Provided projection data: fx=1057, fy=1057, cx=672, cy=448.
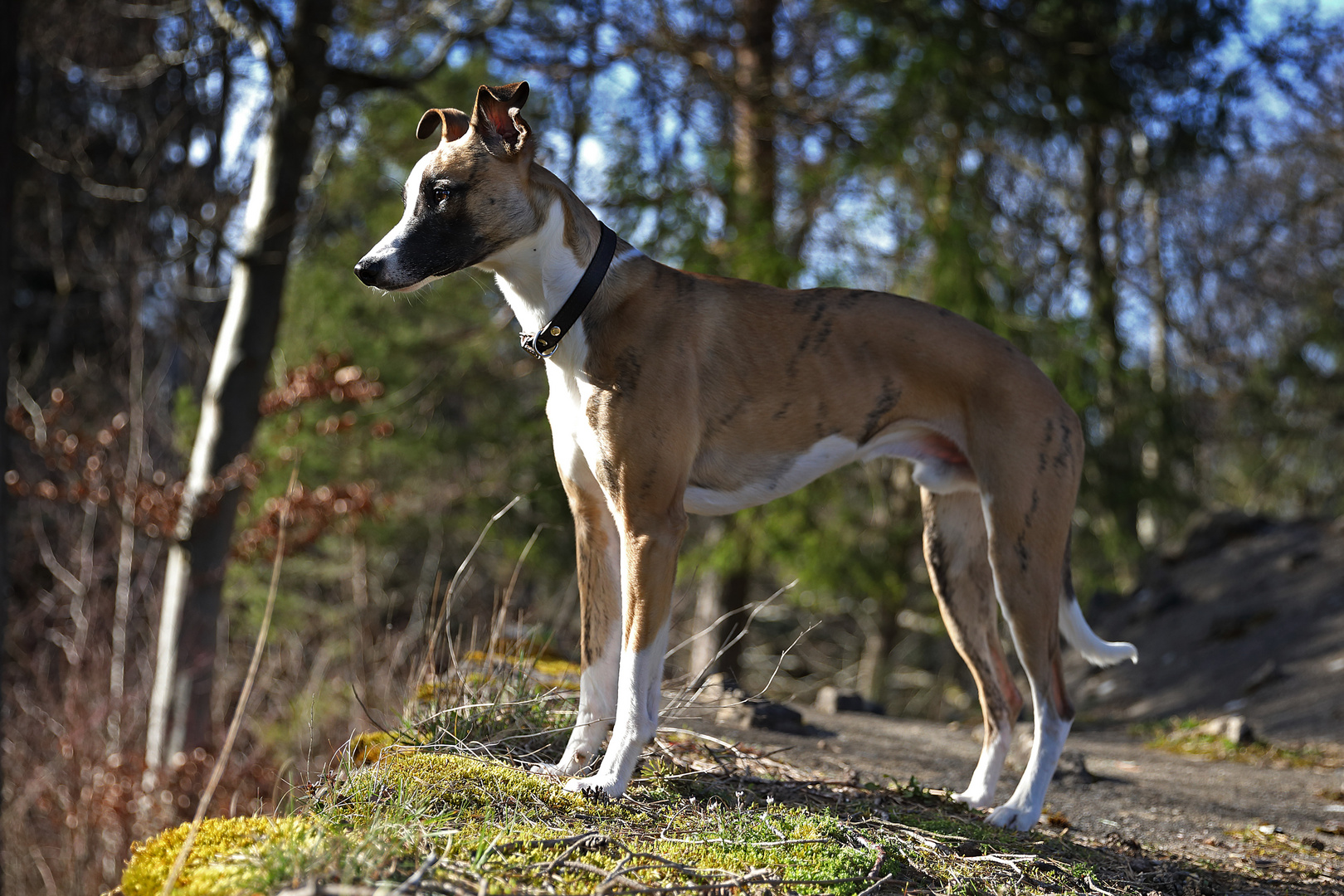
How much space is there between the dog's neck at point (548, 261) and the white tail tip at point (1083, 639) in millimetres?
2117

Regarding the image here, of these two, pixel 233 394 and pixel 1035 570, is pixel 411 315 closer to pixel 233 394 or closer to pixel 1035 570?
pixel 233 394

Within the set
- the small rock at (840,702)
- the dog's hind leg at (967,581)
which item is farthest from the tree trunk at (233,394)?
the dog's hind leg at (967,581)

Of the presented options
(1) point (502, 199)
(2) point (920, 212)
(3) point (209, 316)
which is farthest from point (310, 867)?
(3) point (209, 316)

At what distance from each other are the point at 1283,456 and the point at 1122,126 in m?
5.80

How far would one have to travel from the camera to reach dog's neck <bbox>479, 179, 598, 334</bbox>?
10.8 feet

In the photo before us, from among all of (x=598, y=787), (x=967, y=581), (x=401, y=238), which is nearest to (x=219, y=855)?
(x=598, y=787)

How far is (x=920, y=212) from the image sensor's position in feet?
36.6

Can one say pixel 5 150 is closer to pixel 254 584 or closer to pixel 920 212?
pixel 254 584

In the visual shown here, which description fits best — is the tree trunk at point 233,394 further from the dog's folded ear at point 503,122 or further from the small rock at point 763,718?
the dog's folded ear at point 503,122

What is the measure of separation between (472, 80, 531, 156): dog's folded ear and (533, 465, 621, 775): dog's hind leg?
102 centimetres

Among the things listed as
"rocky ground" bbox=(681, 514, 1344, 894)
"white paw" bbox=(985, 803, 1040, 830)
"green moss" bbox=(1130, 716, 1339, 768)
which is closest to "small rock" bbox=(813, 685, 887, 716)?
"rocky ground" bbox=(681, 514, 1344, 894)

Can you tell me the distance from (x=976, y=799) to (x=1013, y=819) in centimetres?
31

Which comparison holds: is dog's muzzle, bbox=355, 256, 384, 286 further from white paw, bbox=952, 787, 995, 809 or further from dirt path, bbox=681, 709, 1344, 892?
white paw, bbox=952, 787, 995, 809

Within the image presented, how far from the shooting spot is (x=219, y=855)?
7.84ft
